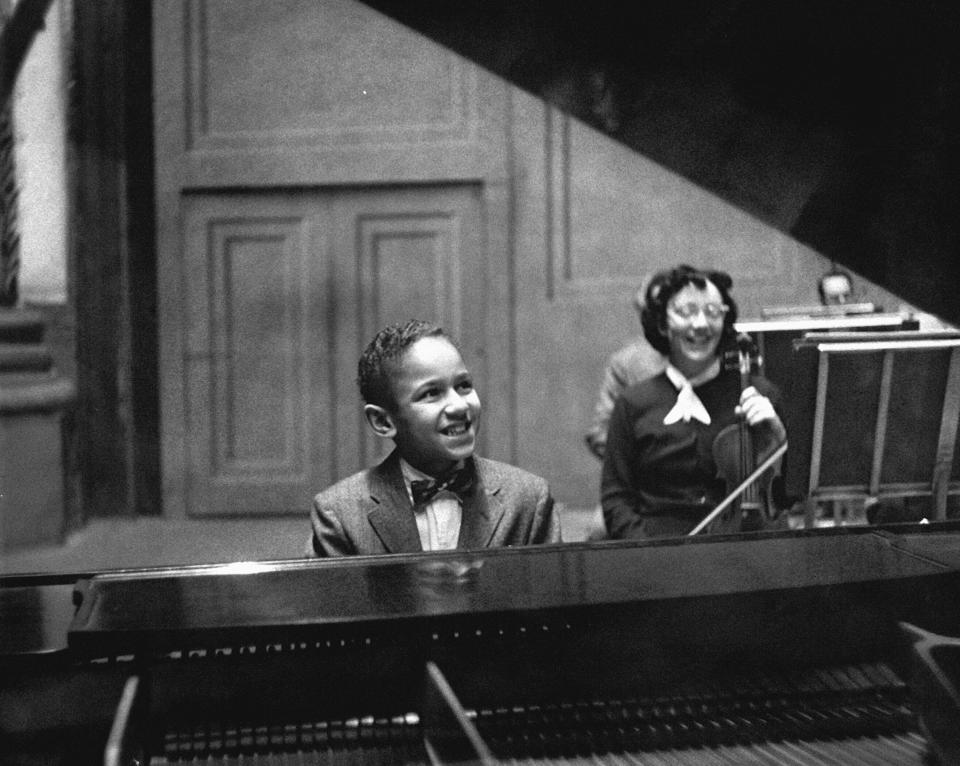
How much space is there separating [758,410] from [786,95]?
2.94ft

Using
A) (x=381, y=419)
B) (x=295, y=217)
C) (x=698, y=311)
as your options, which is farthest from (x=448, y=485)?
(x=295, y=217)

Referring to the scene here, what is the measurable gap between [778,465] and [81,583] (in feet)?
4.37

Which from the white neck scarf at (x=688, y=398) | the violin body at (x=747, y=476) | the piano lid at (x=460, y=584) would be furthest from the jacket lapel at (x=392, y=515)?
the white neck scarf at (x=688, y=398)

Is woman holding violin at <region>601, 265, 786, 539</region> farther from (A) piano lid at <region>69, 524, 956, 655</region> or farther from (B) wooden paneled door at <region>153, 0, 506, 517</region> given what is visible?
(B) wooden paneled door at <region>153, 0, 506, 517</region>

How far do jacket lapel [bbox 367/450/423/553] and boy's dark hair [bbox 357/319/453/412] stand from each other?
0.11 metres

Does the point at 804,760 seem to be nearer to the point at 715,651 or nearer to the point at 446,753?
the point at 715,651

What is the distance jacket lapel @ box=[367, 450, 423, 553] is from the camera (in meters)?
1.64

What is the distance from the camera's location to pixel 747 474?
2.16 metres

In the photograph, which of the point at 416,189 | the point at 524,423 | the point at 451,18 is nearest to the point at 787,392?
the point at 451,18

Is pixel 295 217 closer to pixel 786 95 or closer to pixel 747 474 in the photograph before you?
pixel 747 474

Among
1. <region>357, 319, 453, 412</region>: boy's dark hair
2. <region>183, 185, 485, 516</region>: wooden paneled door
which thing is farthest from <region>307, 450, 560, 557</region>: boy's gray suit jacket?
<region>183, 185, 485, 516</region>: wooden paneled door

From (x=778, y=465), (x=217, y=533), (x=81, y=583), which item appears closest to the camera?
(x=81, y=583)

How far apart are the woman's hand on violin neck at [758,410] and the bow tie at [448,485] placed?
66 cm

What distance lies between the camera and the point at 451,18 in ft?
4.99
